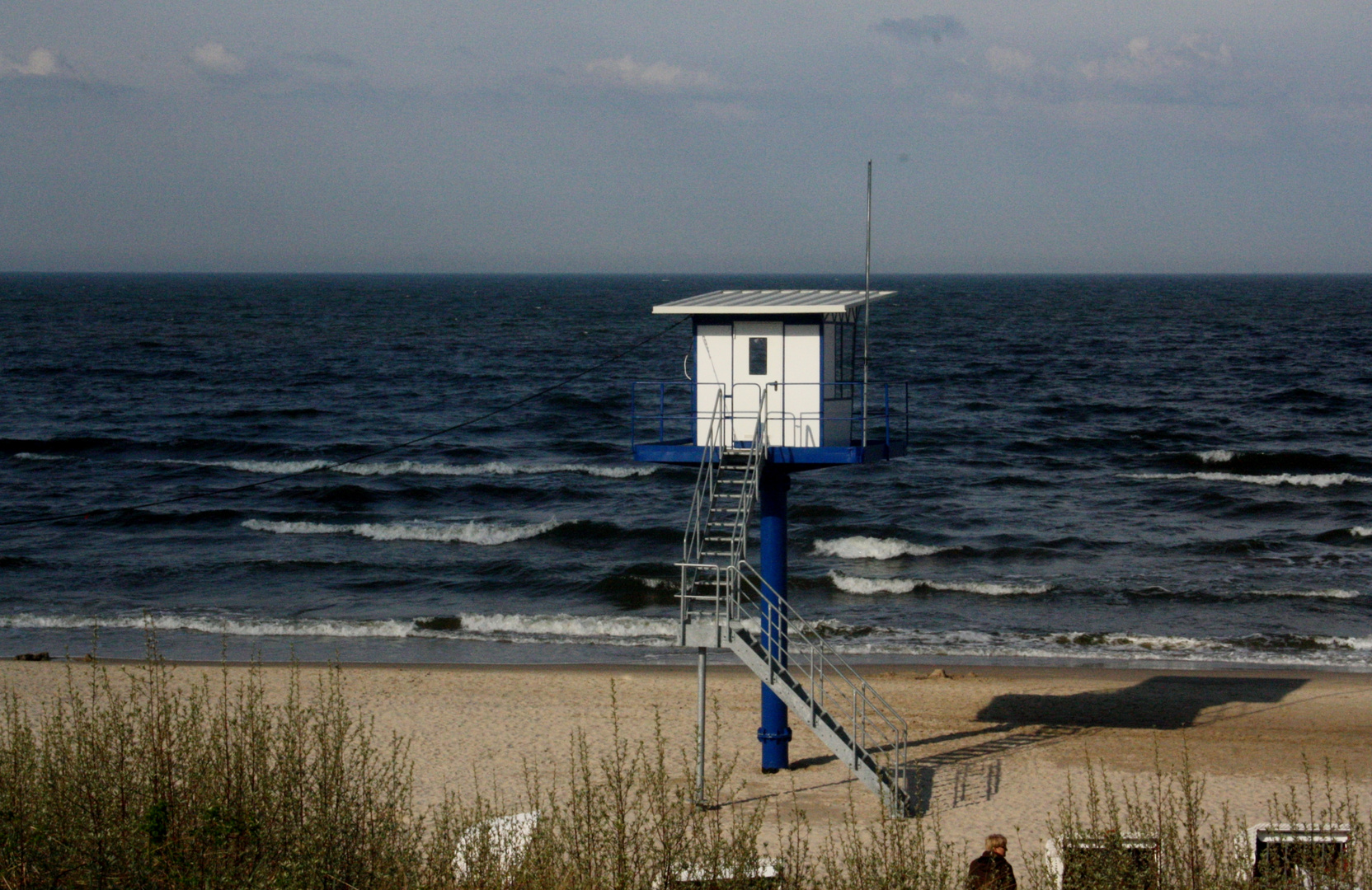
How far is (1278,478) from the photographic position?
40.5 m

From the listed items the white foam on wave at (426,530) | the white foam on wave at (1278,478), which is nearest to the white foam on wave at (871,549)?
the white foam on wave at (426,530)

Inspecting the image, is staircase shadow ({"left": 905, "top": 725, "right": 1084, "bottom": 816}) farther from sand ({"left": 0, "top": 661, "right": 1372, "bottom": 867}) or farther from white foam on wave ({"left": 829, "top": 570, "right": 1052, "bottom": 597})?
white foam on wave ({"left": 829, "top": 570, "right": 1052, "bottom": 597})

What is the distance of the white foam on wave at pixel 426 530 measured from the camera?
3441cm

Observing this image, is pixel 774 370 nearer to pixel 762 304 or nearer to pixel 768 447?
pixel 762 304

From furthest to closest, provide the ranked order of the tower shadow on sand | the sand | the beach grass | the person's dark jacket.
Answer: the tower shadow on sand → the sand → the person's dark jacket → the beach grass

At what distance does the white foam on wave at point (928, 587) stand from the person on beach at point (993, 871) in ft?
56.7

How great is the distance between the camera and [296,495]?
1581 inches

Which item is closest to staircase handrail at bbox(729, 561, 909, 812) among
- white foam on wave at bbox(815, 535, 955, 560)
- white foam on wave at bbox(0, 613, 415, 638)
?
white foam on wave at bbox(0, 613, 415, 638)

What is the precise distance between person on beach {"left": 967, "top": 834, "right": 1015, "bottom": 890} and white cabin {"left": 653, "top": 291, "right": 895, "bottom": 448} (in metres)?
5.36

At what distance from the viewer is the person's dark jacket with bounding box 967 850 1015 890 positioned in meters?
10.4

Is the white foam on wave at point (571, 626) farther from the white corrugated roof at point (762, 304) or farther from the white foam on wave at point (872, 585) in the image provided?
the white corrugated roof at point (762, 304)

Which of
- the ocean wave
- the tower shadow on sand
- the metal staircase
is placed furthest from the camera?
the ocean wave

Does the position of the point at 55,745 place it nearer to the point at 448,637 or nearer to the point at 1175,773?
the point at 1175,773

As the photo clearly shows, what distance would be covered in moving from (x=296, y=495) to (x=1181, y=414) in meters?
35.0
